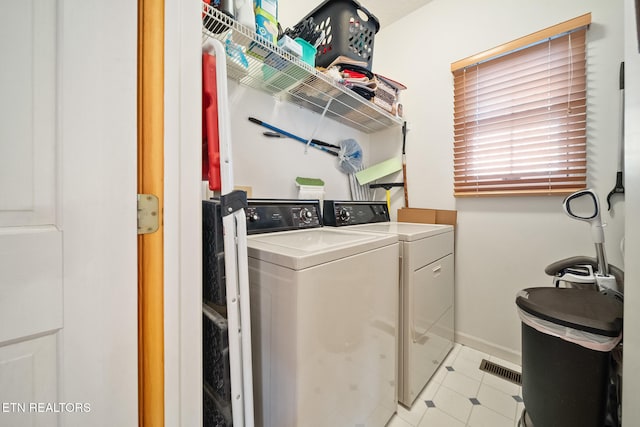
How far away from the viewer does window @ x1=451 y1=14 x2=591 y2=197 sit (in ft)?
4.87

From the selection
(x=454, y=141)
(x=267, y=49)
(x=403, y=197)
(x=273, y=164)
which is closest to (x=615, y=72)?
(x=454, y=141)

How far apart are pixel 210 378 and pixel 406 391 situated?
1.09m

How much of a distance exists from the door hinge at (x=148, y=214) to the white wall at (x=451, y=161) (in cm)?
203

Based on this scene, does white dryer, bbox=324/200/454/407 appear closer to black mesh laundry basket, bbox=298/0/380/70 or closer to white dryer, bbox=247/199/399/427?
white dryer, bbox=247/199/399/427

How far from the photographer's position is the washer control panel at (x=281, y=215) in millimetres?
1239

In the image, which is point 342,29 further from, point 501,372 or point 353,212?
point 501,372

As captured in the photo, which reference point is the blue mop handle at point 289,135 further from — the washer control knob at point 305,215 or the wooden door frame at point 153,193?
the wooden door frame at point 153,193

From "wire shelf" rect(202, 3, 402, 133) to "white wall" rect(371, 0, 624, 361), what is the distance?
1.44 feet

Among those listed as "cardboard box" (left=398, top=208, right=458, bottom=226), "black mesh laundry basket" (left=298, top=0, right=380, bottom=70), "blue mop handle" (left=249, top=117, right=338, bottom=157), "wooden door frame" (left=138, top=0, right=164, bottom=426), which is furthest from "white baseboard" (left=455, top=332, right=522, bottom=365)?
"black mesh laundry basket" (left=298, top=0, right=380, bottom=70)

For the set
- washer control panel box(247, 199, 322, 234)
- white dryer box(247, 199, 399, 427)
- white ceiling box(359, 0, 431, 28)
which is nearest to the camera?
white dryer box(247, 199, 399, 427)

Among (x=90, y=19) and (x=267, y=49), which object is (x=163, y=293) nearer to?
(x=90, y=19)

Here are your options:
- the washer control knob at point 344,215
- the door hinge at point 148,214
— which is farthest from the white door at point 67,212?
the washer control knob at point 344,215

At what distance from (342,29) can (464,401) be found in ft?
8.02

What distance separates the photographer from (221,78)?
2.45 feet
